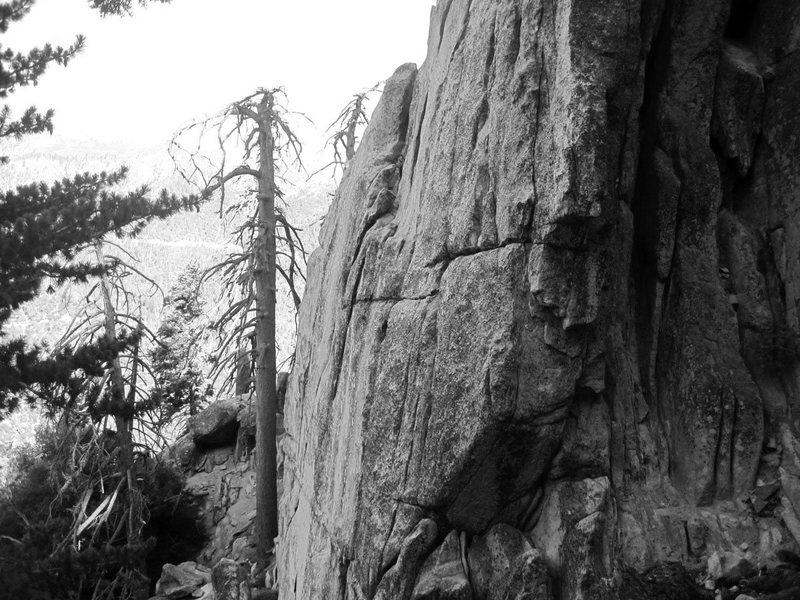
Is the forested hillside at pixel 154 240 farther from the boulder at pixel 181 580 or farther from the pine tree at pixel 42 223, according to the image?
the pine tree at pixel 42 223

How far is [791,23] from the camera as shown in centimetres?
762

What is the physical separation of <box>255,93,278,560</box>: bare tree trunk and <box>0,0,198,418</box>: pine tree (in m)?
3.27

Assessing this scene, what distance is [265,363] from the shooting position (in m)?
14.9

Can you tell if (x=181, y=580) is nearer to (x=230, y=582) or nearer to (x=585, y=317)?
(x=230, y=582)

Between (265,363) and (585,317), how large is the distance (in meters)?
9.14

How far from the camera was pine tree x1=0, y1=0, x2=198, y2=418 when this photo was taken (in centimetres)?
1015

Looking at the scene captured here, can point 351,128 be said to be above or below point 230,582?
above

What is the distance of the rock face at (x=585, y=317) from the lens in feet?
21.9

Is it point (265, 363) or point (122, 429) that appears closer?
point (122, 429)

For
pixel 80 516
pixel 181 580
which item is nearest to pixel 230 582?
pixel 181 580

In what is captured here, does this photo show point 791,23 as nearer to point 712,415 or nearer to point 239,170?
point 712,415

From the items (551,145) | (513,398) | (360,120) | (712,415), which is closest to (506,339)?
(513,398)

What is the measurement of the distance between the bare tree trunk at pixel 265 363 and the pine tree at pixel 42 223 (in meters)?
3.27

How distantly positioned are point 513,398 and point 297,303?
10.2 metres
